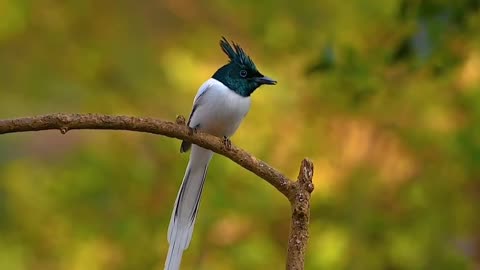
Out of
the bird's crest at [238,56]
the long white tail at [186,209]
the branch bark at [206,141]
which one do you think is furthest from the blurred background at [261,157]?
the branch bark at [206,141]

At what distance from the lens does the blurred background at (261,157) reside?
395cm

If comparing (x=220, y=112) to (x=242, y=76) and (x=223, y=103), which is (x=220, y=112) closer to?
(x=223, y=103)

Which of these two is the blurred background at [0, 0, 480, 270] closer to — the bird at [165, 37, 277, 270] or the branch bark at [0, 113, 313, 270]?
the bird at [165, 37, 277, 270]

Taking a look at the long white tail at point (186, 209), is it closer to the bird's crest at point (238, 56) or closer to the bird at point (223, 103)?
the bird at point (223, 103)

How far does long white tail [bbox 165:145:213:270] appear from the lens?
182 cm

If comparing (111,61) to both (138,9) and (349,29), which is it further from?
(349,29)

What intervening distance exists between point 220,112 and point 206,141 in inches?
28.5

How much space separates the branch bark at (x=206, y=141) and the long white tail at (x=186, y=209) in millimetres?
231

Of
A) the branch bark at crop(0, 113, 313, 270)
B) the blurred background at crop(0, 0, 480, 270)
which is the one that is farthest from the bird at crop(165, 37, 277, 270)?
the blurred background at crop(0, 0, 480, 270)

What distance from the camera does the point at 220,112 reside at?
97.8 inches

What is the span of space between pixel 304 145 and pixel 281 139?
12 centimetres

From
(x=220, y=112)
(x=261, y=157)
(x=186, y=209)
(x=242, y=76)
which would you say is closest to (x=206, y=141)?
(x=186, y=209)

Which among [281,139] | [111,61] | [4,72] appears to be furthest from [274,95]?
[4,72]

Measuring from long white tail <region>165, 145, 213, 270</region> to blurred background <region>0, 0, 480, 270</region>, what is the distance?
1451 mm
